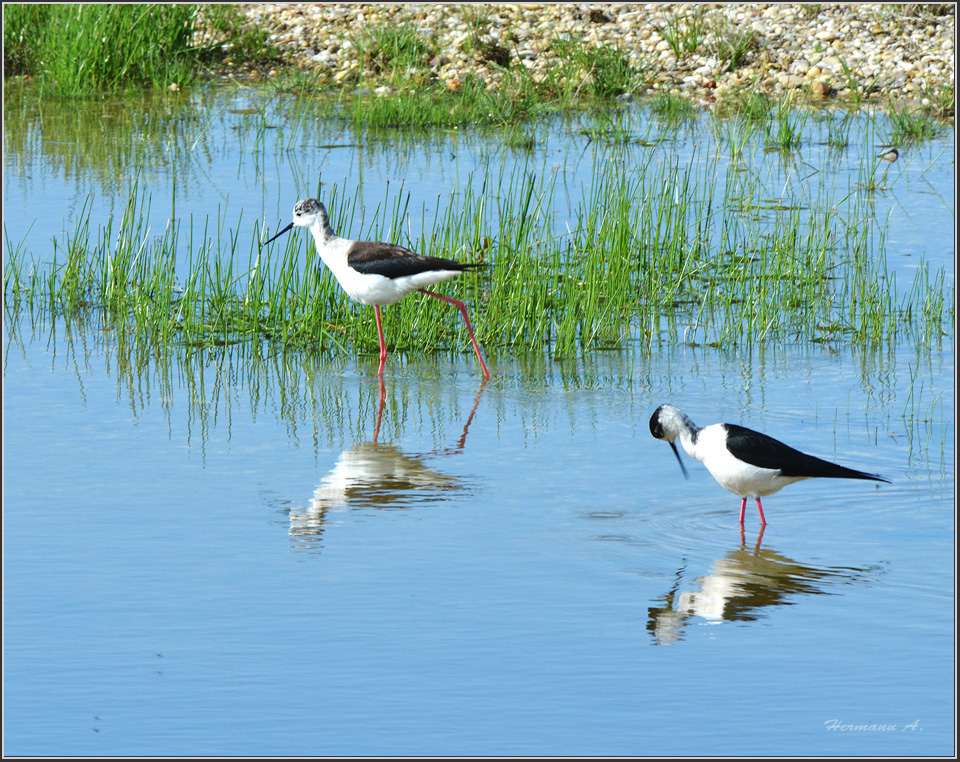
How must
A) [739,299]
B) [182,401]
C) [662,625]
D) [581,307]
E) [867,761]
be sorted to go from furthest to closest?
1. [739,299]
2. [581,307]
3. [182,401]
4. [662,625]
5. [867,761]

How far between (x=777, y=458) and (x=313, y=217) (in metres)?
3.63

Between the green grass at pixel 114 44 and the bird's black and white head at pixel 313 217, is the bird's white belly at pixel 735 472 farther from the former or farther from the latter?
the green grass at pixel 114 44

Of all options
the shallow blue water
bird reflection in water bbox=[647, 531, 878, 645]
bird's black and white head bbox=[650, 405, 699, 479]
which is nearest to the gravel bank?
the shallow blue water

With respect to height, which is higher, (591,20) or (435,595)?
(591,20)

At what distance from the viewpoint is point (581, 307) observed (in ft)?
25.3

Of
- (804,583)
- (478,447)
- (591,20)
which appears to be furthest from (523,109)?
(804,583)

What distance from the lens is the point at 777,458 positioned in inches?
199

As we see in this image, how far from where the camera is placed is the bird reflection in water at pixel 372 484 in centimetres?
516

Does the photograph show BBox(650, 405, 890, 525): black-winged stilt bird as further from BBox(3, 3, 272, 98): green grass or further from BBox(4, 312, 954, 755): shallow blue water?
BBox(3, 3, 272, 98): green grass

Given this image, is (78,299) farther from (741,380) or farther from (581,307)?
(741,380)

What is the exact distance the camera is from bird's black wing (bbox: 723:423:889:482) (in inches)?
198

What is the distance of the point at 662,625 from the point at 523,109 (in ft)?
32.5

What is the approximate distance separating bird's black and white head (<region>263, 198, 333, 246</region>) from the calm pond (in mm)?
729

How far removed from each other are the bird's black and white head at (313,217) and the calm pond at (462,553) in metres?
0.73
